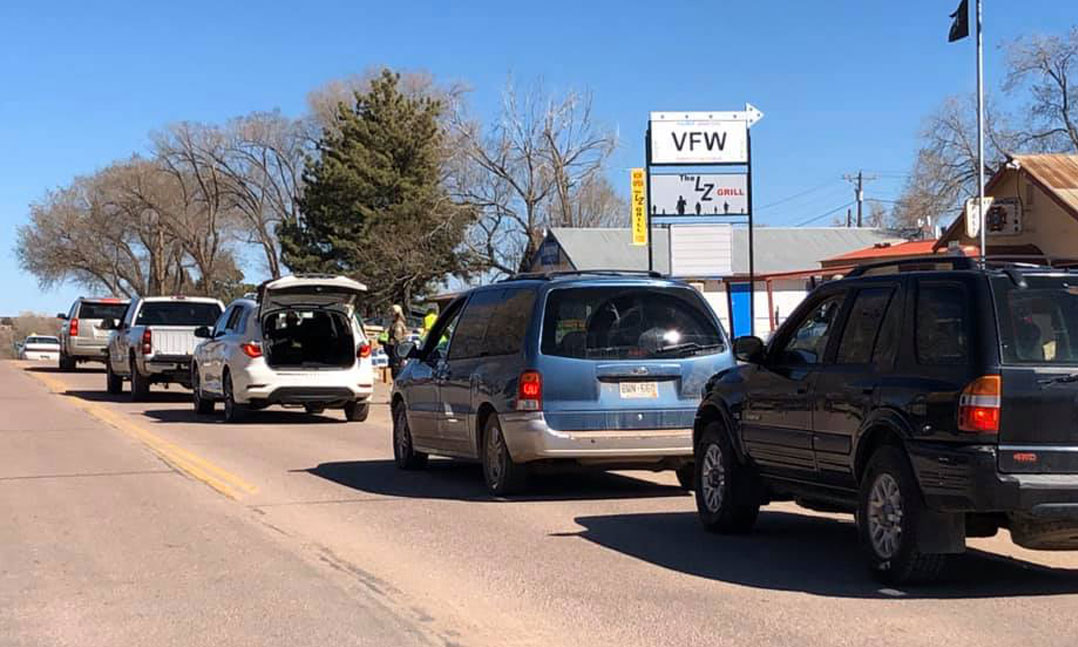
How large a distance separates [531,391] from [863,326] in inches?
133

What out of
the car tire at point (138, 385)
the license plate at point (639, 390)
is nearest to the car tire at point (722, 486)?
the license plate at point (639, 390)

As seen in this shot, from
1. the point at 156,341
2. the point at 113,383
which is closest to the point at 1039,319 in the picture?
the point at 156,341

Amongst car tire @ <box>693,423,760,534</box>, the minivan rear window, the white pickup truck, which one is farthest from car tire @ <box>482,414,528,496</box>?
the white pickup truck

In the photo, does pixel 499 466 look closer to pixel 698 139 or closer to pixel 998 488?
pixel 998 488

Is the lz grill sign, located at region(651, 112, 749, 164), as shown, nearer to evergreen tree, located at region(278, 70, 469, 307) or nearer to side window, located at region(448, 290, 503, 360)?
side window, located at region(448, 290, 503, 360)

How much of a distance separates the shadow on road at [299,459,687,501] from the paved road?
48 millimetres

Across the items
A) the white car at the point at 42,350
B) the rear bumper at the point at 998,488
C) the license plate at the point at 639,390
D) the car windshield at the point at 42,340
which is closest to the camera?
the rear bumper at the point at 998,488

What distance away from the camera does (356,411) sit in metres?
20.4

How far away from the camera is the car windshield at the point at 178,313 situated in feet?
82.8

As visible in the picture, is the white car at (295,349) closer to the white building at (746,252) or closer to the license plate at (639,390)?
the license plate at (639,390)

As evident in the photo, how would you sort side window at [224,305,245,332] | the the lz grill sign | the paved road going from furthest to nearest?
the the lz grill sign
side window at [224,305,245,332]
the paved road

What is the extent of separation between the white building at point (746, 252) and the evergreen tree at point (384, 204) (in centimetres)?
449

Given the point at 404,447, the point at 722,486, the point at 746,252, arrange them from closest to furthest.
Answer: the point at 722,486 < the point at 404,447 < the point at 746,252

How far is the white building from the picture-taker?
5103cm
